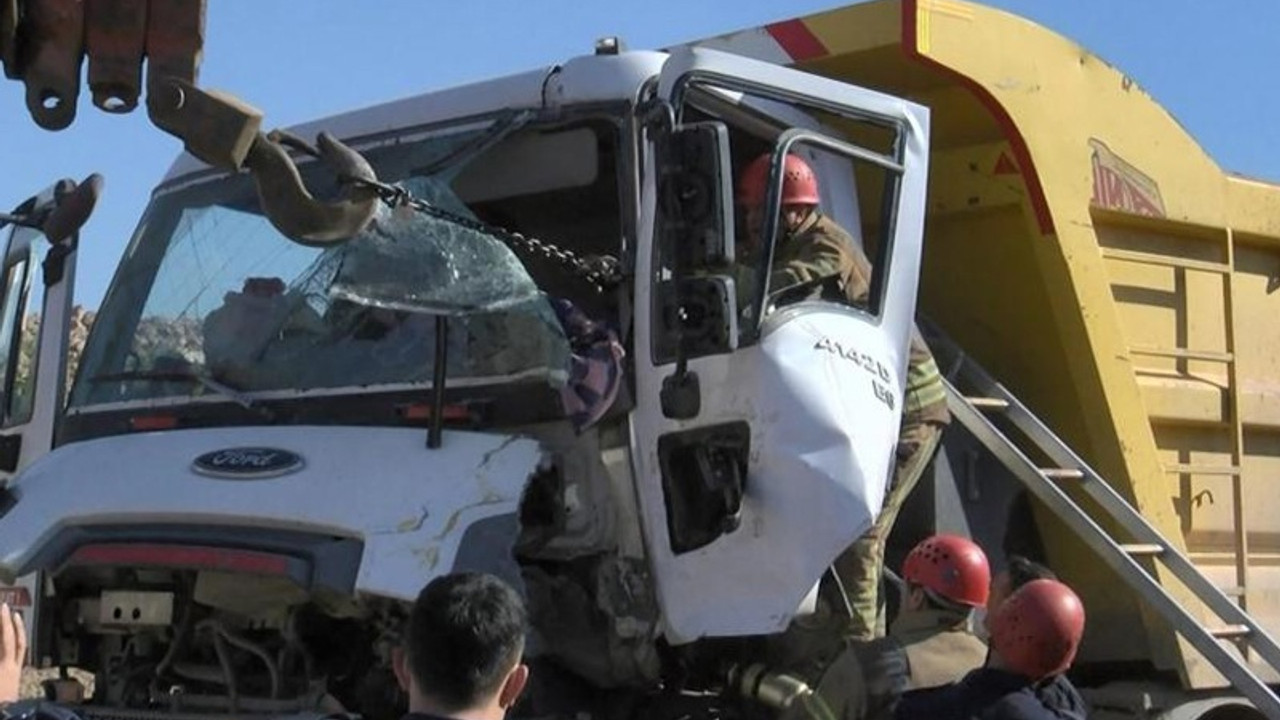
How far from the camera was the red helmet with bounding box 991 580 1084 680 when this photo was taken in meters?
4.17

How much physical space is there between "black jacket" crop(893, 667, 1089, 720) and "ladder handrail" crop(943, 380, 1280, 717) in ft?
4.81

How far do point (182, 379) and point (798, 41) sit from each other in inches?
79.5

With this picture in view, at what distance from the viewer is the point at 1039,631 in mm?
4168

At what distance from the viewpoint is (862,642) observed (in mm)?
5020

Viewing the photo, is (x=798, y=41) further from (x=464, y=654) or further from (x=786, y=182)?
(x=464, y=654)

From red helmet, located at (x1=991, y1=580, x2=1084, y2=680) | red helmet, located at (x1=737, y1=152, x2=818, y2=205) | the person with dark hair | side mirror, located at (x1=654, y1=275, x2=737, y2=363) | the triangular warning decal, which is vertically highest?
the triangular warning decal

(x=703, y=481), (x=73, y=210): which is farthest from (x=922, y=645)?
(x=73, y=210)

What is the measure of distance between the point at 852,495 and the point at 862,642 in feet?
1.54

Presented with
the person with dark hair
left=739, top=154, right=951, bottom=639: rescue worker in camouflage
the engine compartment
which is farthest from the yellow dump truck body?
the person with dark hair

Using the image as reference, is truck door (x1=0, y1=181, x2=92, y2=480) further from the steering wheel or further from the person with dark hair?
the person with dark hair

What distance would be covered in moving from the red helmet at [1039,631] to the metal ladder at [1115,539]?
1566mm

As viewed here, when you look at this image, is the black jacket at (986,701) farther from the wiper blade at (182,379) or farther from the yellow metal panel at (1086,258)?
the wiper blade at (182,379)

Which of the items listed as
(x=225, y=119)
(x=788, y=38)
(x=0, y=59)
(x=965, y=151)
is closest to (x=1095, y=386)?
(x=965, y=151)

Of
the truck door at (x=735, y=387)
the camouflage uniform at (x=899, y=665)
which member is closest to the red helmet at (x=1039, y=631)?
the camouflage uniform at (x=899, y=665)
